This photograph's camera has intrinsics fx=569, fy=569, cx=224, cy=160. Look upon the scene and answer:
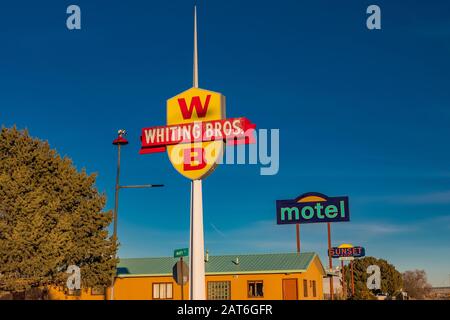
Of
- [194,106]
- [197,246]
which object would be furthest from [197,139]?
[197,246]

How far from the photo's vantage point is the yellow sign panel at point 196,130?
2348cm

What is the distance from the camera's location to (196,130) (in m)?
23.7

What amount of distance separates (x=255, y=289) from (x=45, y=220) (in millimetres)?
20057

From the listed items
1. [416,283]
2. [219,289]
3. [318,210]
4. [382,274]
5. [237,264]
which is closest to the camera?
[219,289]

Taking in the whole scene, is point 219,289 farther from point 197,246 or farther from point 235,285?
point 197,246

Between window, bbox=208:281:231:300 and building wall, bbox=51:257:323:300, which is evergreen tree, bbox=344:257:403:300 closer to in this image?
building wall, bbox=51:257:323:300

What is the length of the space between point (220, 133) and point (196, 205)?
10.2ft

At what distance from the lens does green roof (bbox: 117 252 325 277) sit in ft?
Answer: 169

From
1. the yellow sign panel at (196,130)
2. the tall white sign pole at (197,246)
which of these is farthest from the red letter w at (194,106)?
the tall white sign pole at (197,246)

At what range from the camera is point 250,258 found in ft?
180

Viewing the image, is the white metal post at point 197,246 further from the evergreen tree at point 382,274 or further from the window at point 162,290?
the evergreen tree at point 382,274

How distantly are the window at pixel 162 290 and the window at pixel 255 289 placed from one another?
320 inches
